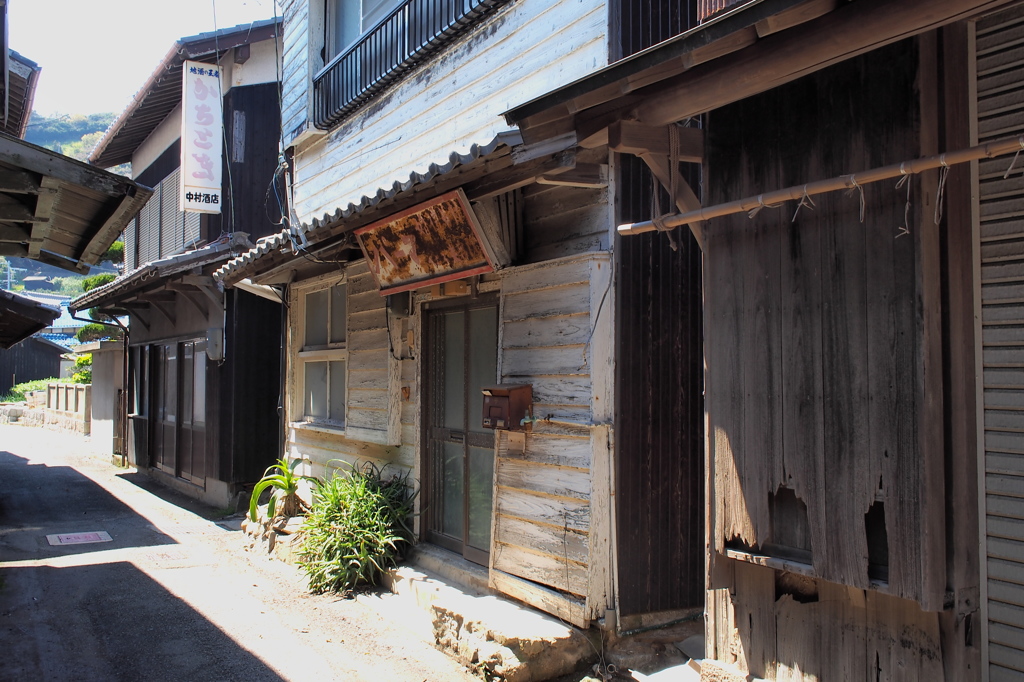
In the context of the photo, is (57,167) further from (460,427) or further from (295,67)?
(295,67)

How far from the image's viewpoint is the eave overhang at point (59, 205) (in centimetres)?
528

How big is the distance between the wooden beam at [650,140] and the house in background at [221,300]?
8954 millimetres

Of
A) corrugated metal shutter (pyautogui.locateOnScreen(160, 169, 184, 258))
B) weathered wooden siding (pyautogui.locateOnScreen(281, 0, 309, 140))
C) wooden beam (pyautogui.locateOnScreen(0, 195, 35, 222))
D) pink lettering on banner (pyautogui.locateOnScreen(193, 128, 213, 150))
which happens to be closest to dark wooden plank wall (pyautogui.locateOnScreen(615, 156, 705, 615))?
wooden beam (pyautogui.locateOnScreen(0, 195, 35, 222))

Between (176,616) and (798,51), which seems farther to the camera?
(176,616)

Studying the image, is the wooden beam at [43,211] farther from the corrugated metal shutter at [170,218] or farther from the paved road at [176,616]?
the corrugated metal shutter at [170,218]

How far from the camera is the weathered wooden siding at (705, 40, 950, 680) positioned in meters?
2.96

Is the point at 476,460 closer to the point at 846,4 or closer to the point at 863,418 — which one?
the point at 863,418

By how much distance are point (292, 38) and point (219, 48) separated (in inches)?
108

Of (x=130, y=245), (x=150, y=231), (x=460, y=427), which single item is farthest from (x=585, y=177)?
(x=130, y=245)

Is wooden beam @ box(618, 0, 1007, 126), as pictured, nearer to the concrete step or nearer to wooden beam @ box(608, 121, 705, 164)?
wooden beam @ box(608, 121, 705, 164)

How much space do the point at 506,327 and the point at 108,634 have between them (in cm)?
402

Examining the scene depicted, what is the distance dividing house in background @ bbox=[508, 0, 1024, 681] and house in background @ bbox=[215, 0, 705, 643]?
0.76 m

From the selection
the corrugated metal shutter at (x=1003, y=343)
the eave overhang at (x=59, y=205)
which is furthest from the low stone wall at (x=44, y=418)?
the corrugated metal shutter at (x=1003, y=343)

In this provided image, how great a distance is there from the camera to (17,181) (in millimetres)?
5406
